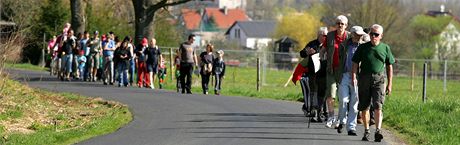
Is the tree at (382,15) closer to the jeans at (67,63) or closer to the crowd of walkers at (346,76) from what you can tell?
the jeans at (67,63)

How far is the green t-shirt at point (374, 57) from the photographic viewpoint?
46.4 ft

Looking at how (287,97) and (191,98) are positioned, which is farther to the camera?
(287,97)

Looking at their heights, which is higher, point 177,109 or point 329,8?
point 329,8

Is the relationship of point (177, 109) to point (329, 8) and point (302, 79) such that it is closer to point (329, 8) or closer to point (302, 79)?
point (302, 79)

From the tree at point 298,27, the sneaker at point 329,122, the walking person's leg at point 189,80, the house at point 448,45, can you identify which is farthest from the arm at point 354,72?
the tree at point 298,27

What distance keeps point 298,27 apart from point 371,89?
341 feet

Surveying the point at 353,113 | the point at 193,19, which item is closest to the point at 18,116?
the point at 353,113

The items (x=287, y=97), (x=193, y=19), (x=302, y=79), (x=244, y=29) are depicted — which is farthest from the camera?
(x=193, y=19)

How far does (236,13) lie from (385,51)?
16562 cm

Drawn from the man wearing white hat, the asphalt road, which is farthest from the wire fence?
the man wearing white hat

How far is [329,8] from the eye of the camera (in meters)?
87.4

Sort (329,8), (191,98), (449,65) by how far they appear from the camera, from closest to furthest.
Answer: (191,98), (449,65), (329,8)

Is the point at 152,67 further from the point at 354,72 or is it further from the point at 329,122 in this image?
the point at 354,72

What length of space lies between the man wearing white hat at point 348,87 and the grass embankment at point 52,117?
3.65 meters
